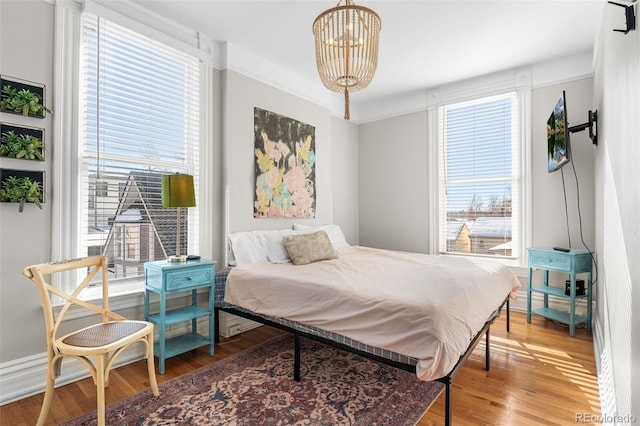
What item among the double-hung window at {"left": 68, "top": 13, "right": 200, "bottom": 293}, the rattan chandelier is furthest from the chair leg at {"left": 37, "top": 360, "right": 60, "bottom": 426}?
the rattan chandelier

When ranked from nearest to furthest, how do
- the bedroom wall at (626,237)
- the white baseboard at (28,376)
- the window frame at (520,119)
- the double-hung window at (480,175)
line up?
1. the bedroom wall at (626,237)
2. the white baseboard at (28,376)
3. the window frame at (520,119)
4. the double-hung window at (480,175)

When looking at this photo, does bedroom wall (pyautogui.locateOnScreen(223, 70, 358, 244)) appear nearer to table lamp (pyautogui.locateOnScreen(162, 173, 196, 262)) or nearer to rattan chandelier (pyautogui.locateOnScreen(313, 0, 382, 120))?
table lamp (pyautogui.locateOnScreen(162, 173, 196, 262))

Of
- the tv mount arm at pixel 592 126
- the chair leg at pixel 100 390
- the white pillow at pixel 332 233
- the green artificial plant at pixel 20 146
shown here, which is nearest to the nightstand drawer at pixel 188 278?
the chair leg at pixel 100 390

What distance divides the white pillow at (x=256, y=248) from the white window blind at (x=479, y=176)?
2443mm

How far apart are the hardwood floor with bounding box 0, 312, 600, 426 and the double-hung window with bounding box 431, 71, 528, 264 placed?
1.42 meters

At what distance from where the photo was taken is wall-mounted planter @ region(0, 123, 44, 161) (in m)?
2.07

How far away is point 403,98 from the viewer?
4.84 metres

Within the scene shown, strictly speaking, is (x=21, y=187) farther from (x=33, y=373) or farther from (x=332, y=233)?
(x=332, y=233)

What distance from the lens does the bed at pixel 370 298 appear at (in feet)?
5.62

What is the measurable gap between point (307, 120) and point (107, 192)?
245 centimetres

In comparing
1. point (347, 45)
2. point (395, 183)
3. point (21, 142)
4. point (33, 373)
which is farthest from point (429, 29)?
point (33, 373)

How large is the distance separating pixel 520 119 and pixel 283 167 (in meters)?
2.92

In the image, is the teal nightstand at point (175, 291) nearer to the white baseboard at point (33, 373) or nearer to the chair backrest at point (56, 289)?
the white baseboard at point (33, 373)

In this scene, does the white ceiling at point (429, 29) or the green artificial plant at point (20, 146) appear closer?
the green artificial plant at point (20, 146)
